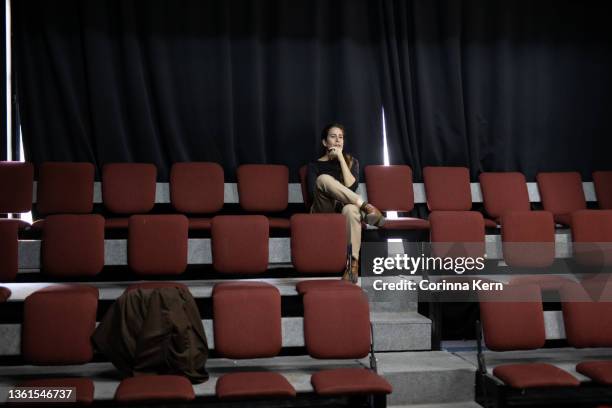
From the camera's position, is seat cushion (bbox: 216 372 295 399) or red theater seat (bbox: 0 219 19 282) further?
red theater seat (bbox: 0 219 19 282)

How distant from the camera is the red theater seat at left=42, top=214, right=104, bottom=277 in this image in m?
2.44

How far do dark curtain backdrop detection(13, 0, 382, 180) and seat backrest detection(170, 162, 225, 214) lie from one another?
29 cm

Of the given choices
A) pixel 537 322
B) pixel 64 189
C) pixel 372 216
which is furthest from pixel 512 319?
pixel 64 189

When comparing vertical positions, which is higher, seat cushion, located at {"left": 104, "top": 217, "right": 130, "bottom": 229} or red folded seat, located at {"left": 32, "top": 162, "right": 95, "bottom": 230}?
red folded seat, located at {"left": 32, "top": 162, "right": 95, "bottom": 230}

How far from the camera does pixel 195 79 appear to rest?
3559 mm

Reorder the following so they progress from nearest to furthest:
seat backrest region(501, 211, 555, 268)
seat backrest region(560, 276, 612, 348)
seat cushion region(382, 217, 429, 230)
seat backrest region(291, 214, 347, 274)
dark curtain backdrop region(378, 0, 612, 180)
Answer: seat backrest region(560, 276, 612, 348) < seat backrest region(291, 214, 347, 274) < seat backrest region(501, 211, 555, 268) < seat cushion region(382, 217, 429, 230) < dark curtain backdrop region(378, 0, 612, 180)

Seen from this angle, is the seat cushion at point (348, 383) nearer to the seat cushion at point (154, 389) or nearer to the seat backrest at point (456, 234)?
the seat cushion at point (154, 389)

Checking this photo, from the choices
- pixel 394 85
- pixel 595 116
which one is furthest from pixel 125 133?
pixel 595 116

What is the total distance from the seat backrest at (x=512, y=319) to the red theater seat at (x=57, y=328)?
4.55 feet

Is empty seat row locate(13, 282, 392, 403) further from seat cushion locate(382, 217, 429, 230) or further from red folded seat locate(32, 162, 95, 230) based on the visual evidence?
red folded seat locate(32, 162, 95, 230)

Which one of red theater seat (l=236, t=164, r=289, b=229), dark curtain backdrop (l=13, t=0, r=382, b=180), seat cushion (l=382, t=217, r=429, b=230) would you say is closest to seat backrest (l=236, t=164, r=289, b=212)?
red theater seat (l=236, t=164, r=289, b=229)

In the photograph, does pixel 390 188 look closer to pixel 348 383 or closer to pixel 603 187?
pixel 603 187

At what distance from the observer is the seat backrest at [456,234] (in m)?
2.73

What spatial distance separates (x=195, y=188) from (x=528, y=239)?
5.37ft
